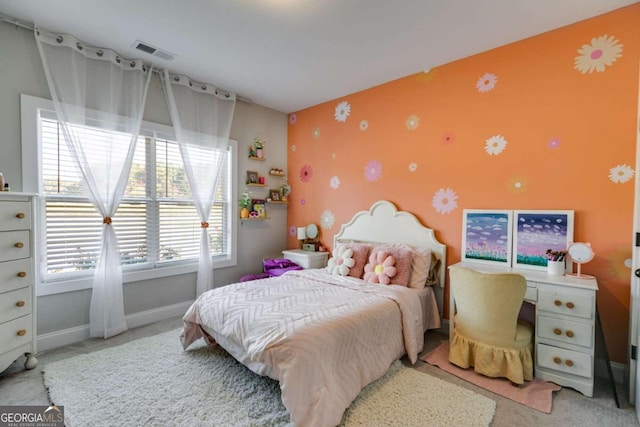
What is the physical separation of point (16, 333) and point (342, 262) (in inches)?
103

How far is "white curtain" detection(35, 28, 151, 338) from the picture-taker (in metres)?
2.46

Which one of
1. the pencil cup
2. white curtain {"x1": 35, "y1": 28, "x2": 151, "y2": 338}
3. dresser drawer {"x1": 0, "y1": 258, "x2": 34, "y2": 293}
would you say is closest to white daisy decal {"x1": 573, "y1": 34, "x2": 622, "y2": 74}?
the pencil cup

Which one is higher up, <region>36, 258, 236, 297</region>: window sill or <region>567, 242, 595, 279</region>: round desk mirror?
<region>567, 242, 595, 279</region>: round desk mirror

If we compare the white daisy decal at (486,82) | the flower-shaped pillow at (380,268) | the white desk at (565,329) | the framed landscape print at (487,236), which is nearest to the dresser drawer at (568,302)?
the white desk at (565,329)

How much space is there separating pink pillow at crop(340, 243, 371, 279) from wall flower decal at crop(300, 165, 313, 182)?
1464 mm

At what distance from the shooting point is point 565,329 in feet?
6.40

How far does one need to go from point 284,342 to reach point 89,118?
8.99 ft

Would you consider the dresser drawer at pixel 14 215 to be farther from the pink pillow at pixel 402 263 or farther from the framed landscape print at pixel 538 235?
the framed landscape print at pixel 538 235

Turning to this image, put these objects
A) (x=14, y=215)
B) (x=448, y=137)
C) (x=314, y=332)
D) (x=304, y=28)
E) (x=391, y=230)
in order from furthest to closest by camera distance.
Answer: (x=391, y=230) → (x=448, y=137) → (x=304, y=28) → (x=14, y=215) → (x=314, y=332)

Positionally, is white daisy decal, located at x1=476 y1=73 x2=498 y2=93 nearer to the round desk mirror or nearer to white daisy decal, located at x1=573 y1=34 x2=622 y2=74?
white daisy decal, located at x1=573 y1=34 x2=622 y2=74

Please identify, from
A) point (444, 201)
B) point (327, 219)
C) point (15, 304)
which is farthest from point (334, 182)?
point (15, 304)

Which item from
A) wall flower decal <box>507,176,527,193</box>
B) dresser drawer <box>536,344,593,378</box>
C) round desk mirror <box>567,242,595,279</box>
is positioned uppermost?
wall flower decal <box>507,176,527,193</box>

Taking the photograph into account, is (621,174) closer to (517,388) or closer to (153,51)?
(517,388)

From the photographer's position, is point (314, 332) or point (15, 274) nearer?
point (314, 332)
